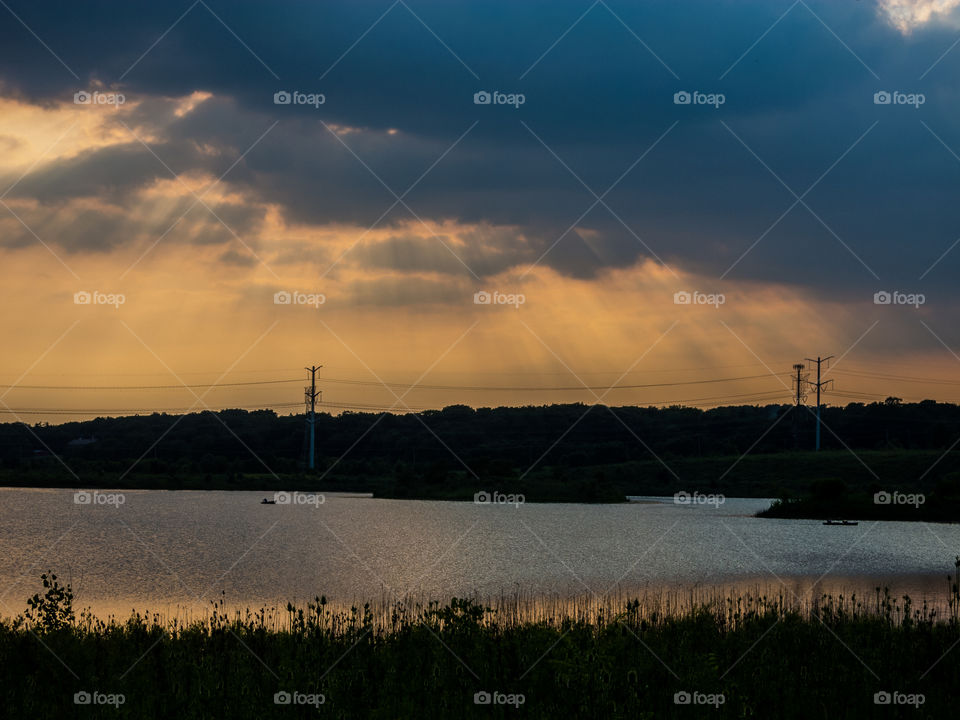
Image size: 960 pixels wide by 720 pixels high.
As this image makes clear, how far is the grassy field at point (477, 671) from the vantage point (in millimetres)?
15602

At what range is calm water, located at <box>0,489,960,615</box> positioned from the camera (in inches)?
1742

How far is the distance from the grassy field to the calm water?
1482 cm

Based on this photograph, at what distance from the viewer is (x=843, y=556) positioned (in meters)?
66.2

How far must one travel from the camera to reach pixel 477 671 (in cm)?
1891

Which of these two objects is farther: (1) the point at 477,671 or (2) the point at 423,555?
(2) the point at 423,555

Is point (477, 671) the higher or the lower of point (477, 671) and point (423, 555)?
the lower

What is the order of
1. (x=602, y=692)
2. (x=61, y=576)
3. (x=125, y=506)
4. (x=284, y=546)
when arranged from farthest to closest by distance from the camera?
(x=125, y=506) < (x=284, y=546) < (x=61, y=576) < (x=602, y=692)

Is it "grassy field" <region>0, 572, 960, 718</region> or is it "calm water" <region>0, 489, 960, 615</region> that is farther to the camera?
"calm water" <region>0, 489, 960, 615</region>

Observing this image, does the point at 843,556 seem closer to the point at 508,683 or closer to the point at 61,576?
the point at 61,576

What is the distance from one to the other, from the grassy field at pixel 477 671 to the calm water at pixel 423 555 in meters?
14.8

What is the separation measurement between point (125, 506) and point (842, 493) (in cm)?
10062

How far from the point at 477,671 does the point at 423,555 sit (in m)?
45.4

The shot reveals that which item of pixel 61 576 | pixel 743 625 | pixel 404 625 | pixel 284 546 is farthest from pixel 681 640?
pixel 284 546

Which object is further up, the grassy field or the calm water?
the calm water
